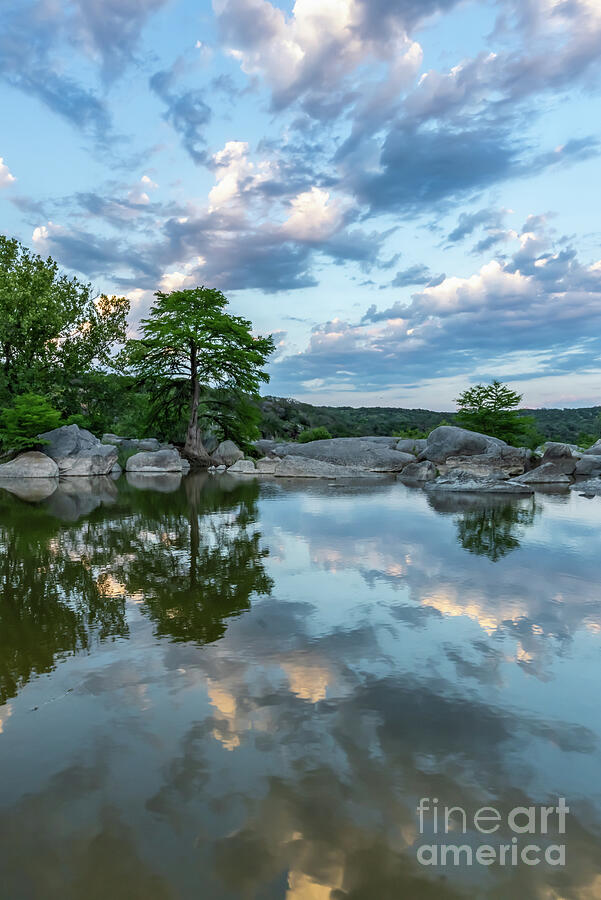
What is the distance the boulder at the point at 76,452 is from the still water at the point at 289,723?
1846 centimetres

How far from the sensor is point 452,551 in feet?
25.0

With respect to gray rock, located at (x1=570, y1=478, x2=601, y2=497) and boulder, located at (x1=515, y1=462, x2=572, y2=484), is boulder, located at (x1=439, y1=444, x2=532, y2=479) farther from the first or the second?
gray rock, located at (x1=570, y1=478, x2=601, y2=497)

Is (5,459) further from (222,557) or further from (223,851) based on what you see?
(223,851)

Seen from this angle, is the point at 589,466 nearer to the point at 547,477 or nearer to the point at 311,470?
the point at 547,477

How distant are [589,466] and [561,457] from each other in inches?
45.4

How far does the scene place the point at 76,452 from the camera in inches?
989

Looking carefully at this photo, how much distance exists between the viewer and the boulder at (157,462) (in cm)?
2572

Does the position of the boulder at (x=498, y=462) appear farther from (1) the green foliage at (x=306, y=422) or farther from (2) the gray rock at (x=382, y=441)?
(1) the green foliage at (x=306, y=422)

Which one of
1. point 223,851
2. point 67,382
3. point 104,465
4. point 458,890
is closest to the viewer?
point 458,890

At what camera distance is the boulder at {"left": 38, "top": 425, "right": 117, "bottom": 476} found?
24.4 meters

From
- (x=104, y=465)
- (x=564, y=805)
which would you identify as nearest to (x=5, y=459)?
(x=104, y=465)

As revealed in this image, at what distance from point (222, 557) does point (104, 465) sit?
19.8m
